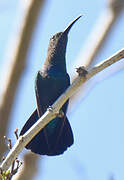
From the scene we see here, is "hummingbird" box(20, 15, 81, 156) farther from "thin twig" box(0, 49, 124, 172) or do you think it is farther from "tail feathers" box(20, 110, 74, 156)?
"thin twig" box(0, 49, 124, 172)

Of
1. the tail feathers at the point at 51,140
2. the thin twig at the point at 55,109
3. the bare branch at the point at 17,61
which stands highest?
the bare branch at the point at 17,61

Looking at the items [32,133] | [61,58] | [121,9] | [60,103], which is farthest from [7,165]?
[121,9]

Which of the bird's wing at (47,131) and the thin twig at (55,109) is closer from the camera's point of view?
the thin twig at (55,109)

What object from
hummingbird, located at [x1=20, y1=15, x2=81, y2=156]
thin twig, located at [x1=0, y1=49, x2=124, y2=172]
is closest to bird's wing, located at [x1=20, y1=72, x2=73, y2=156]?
hummingbird, located at [x1=20, y1=15, x2=81, y2=156]

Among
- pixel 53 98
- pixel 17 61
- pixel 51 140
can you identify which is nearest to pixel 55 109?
pixel 51 140

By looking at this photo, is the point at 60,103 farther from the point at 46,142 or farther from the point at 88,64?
the point at 88,64

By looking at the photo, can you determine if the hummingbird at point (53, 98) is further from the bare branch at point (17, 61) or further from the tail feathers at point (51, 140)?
the bare branch at point (17, 61)

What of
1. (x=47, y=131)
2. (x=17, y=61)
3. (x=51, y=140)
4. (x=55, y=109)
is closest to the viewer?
(x=55, y=109)

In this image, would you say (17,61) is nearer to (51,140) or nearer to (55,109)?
(51,140)

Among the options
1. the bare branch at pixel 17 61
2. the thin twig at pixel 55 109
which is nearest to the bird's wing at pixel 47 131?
the bare branch at pixel 17 61
